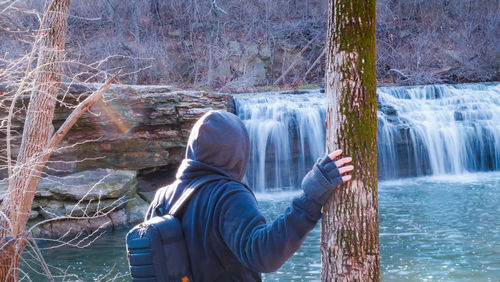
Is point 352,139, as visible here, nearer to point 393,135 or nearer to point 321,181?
point 321,181

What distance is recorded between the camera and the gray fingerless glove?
2.06 m

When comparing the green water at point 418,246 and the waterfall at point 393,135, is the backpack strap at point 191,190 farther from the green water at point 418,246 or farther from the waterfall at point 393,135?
the waterfall at point 393,135

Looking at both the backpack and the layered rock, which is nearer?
the backpack

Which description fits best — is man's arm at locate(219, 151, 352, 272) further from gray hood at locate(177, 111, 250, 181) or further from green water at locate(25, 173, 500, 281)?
green water at locate(25, 173, 500, 281)

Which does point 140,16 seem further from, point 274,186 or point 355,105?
point 355,105

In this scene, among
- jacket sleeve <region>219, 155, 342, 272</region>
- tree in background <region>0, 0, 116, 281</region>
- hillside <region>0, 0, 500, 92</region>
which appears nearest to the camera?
jacket sleeve <region>219, 155, 342, 272</region>

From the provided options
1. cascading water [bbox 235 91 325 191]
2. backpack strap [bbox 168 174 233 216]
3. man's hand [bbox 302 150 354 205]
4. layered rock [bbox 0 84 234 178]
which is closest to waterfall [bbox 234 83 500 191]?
cascading water [bbox 235 91 325 191]

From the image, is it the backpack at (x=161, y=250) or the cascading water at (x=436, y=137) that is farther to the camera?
the cascading water at (x=436, y=137)

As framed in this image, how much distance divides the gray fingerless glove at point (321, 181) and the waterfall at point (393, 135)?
41.5 ft

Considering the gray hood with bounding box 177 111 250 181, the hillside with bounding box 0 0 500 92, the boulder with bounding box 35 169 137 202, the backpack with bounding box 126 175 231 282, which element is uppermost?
the hillside with bounding box 0 0 500 92

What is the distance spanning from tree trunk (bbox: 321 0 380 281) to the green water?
436cm

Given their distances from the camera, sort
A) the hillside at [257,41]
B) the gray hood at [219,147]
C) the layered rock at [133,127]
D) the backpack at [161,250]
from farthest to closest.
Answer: the hillside at [257,41] < the layered rock at [133,127] < the gray hood at [219,147] < the backpack at [161,250]

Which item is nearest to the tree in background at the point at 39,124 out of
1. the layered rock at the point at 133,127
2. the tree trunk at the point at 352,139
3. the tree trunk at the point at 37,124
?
the tree trunk at the point at 37,124

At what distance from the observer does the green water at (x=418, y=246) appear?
728 cm
